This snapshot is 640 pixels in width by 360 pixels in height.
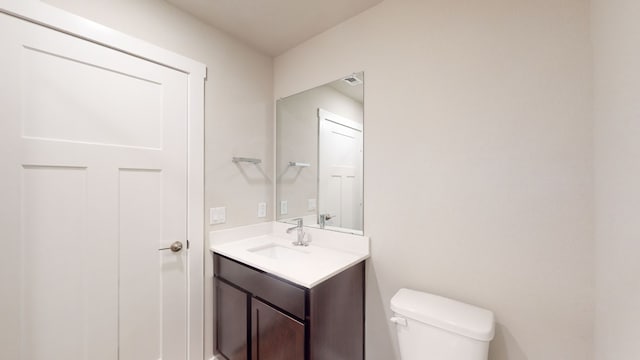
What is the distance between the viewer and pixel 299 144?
2000mm

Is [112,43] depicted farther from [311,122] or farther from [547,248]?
[547,248]

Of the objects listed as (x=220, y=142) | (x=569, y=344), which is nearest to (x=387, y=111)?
(x=220, y=142)

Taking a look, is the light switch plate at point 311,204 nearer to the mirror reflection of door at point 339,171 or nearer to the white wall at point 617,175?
the mirror reflection of door at point 339,171

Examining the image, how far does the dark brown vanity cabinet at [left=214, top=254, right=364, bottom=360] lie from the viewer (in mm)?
1142

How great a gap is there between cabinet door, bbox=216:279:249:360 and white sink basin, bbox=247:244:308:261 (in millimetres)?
304

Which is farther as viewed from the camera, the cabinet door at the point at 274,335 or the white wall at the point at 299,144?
the white wall at the point at 299,144

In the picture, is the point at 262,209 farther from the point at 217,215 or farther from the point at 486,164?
the point at 486,164

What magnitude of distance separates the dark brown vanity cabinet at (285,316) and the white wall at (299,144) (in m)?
0.64

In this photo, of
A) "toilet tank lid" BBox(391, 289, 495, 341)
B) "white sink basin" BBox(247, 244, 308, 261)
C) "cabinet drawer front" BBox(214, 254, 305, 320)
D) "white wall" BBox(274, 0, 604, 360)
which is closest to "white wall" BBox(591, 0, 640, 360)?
"white wall" BBox(274, 0, 604, 360)

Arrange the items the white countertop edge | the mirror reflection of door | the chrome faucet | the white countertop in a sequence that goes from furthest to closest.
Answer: the chrome faucet < the mirror reflection of door < the white countertop < the white countertop edge

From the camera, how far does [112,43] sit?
1261 millimetres

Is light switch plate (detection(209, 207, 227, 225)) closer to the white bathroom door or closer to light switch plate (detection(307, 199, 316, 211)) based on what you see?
the white bathroom door

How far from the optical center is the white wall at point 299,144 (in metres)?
1.85

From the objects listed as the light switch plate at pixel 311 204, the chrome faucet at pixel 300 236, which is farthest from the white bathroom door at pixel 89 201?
the light switch plate at pixel 311 204
